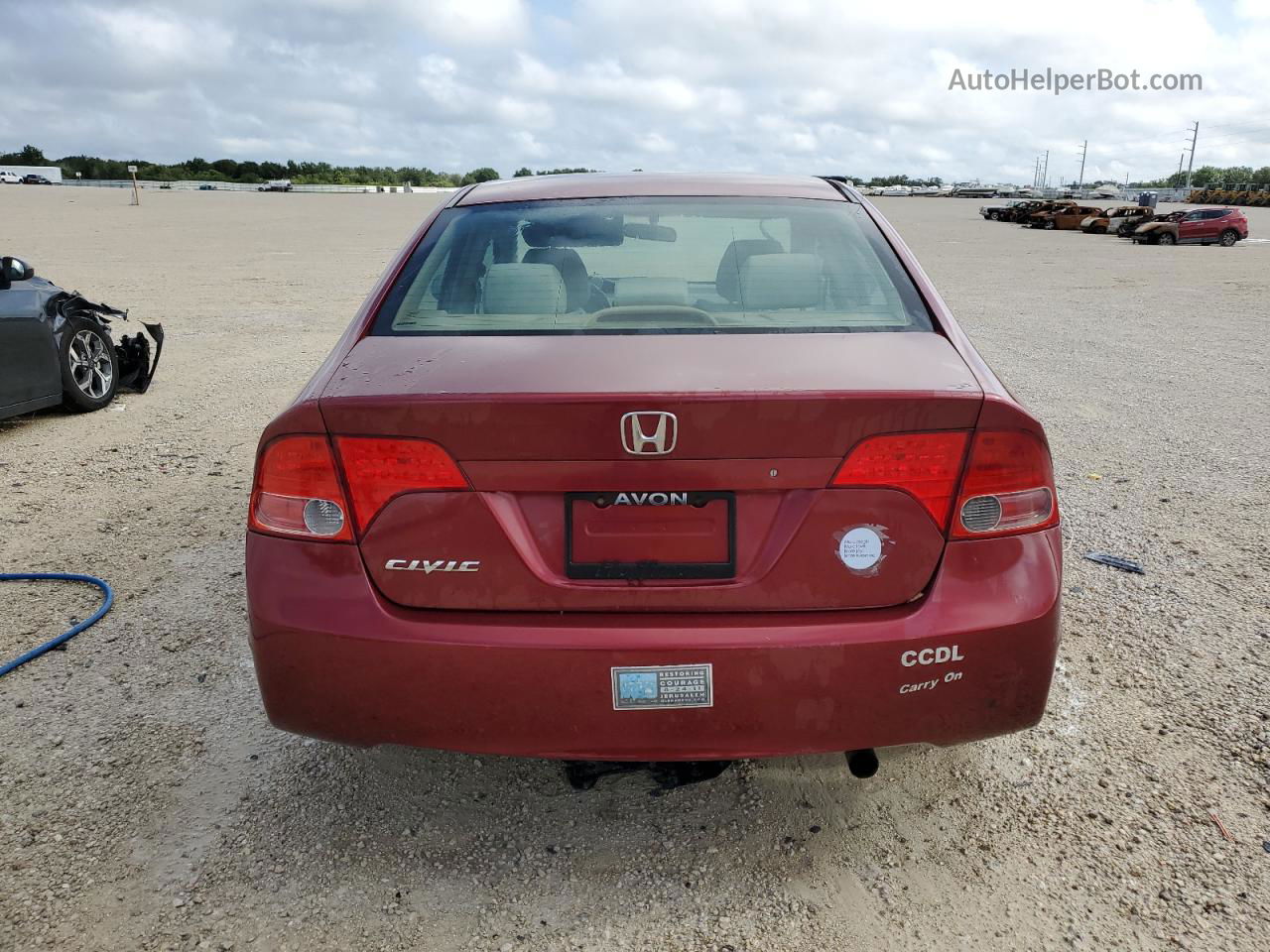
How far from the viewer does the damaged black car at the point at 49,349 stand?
6.52 meters

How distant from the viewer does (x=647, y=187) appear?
3.10 meters

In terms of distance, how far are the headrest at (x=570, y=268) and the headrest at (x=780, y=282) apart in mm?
440

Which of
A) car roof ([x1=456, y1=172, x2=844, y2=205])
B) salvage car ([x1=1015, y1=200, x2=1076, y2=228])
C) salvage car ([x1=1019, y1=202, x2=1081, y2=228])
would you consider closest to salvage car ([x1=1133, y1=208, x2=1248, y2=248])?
salvage car ([x1=1019, y1=202, x2=1081, y2=228])

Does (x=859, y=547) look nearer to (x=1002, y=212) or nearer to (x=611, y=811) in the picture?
(x=611, y=811)

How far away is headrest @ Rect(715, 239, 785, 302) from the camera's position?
2.72m

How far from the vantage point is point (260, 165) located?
125 meters

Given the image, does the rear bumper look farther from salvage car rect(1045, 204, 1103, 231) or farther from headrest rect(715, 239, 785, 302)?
salvage car rect(1045, 204, 1103, 231)

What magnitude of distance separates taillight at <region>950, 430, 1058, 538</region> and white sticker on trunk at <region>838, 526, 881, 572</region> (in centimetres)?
18

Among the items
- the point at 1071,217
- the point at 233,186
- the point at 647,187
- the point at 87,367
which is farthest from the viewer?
the point at 233,186

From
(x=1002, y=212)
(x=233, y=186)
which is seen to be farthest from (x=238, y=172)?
(x=1002, y=212)

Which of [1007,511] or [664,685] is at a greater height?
[1007,511]

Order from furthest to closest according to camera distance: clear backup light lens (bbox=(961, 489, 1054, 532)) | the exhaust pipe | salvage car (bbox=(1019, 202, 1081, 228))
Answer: salvage car (bbox=(1019, 202, 1081, 228)) → the exhaust pipe → clear backup light lens (bbox=(961, 489, 1054, 532))

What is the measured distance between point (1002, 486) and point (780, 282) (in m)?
0.90

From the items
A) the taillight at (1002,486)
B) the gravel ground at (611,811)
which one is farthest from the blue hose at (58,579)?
the taillight at (1002,486)
